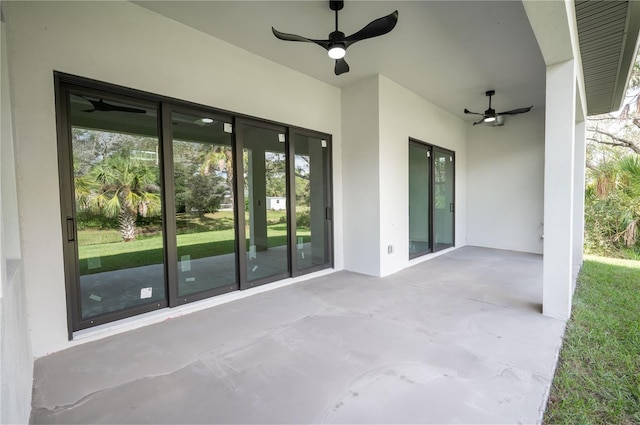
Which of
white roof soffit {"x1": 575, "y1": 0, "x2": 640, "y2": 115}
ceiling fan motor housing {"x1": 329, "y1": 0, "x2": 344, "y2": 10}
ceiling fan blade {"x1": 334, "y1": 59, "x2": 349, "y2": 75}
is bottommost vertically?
ceiling fan blade {"x1": 334, "y1": 59, "x2": 349, "y2": 75}

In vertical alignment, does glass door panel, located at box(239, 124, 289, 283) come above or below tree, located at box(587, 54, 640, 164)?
below

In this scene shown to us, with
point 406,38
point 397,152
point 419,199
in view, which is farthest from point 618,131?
point 406,38

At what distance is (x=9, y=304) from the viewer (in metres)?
Answer: 1.43

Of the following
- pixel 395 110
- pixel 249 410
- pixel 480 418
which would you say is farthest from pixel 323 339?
pixel 395 110

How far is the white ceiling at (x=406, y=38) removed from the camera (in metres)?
2.96

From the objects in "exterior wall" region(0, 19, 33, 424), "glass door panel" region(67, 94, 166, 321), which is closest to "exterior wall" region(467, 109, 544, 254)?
Result: "glass door panel" region(67, 94, 166, 321)

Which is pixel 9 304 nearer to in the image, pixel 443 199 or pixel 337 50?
pixel 337 50

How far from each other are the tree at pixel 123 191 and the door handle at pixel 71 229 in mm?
223

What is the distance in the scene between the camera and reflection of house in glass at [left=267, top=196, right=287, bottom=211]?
4.33 m

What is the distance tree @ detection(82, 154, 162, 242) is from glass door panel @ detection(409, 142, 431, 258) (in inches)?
175

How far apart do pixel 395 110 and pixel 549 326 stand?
12.1 ft

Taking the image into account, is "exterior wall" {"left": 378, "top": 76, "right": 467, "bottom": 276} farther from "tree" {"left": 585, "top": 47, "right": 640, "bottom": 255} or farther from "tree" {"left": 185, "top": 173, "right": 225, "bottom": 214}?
"tree" {"left": 585, "top": 47, "right": 640, "bottom": 255}

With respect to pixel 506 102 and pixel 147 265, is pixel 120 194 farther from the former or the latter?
pixel 506 102

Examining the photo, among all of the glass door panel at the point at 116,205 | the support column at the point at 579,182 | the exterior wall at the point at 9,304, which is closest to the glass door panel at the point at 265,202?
the glass door panel at the point at 116,205
